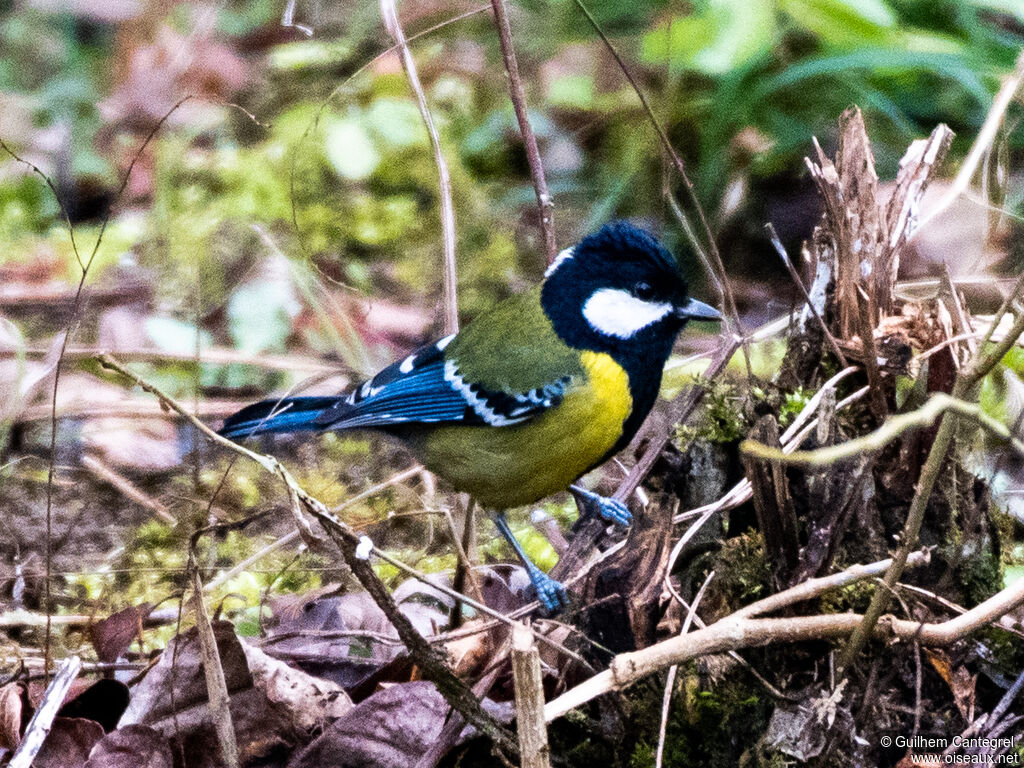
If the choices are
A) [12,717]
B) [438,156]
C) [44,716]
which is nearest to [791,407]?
[438,156]

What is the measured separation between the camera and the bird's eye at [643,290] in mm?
2582

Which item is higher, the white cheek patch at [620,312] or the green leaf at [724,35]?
the green leaf at [724,35]

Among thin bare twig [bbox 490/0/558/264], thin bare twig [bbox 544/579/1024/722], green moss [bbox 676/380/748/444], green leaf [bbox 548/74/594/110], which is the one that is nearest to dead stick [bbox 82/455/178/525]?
thin bare twig [bbox 490/0/558/264]

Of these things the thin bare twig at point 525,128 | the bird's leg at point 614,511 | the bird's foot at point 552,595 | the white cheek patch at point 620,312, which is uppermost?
the thin bare twig at point 525,128

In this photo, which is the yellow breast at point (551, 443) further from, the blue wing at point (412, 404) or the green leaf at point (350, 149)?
the green leaf at point (350, 149)

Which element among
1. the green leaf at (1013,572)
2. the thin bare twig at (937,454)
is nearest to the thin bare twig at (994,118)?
the thin bare twig at (937,454)

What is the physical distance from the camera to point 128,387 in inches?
155

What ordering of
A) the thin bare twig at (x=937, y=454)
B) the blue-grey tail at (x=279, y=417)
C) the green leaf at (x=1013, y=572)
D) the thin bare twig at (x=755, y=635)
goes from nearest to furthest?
the thin bare twig at (x=937, y=454) → the thin bare twig at (x=755, y=635) → the green leaf at (x=1013, y=572) → the blue-grey tail at (x=279, y=417)

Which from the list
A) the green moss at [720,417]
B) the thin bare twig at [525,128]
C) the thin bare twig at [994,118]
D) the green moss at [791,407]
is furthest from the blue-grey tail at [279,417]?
the thin bare twig at [994,118]

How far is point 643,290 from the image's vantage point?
2.59 m

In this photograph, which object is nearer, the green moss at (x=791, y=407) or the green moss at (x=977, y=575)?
the green moss at (x=977, y=575)

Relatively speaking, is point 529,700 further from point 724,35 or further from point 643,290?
point 724,35

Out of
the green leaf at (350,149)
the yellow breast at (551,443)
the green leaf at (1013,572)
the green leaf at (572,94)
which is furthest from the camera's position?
the green leaf at (572,94)

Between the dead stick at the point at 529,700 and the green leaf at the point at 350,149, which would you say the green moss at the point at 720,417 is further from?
the green leaf at the point at 350,149
